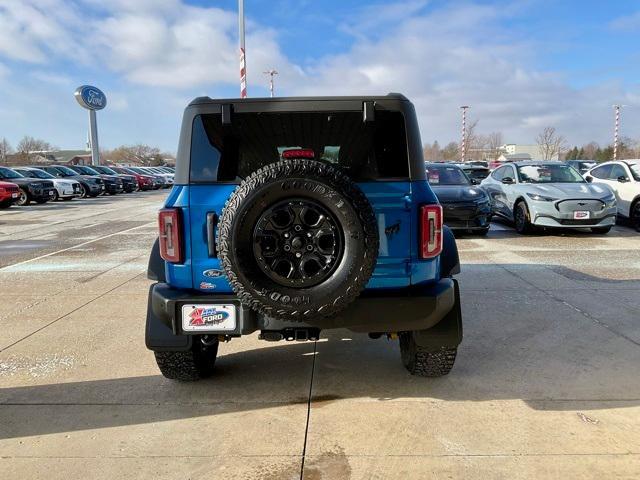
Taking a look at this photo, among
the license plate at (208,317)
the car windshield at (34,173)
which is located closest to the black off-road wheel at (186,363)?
the license plate at (208,317)

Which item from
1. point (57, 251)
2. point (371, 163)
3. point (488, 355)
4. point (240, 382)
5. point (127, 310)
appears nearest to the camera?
point (371, 163)

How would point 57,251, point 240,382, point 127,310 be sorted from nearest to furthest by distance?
point 240,382, point 127,310, point 57,251

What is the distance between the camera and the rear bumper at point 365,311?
2.93 meters

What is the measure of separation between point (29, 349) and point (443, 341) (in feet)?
11.5

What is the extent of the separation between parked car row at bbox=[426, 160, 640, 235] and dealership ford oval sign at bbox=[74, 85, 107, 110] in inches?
1291

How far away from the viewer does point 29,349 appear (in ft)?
14.4

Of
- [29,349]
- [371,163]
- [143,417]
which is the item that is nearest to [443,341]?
[371,163]

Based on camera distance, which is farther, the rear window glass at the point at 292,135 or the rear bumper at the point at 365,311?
the rear window glass at the point at 292,135

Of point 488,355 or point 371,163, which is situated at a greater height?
point 371,163

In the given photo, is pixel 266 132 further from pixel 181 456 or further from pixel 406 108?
pixel 181 456

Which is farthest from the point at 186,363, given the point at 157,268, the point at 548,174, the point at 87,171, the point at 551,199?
the point at 87,171

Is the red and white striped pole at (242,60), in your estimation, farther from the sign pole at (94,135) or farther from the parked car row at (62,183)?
the sign pole at (94,135)

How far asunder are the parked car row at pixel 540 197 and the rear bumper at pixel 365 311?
6.97m

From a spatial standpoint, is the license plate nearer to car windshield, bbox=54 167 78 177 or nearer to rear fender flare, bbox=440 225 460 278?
rear fender flare, bbox=440 225 460 278
